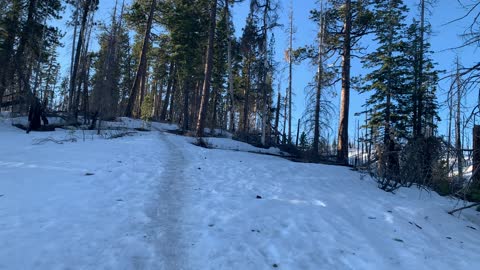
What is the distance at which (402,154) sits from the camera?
23.8 feet

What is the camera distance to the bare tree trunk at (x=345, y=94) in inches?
517

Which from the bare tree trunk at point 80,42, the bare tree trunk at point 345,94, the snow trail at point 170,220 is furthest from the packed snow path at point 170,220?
the bare tree trunk at point 80,42

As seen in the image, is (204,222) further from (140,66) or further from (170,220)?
(140,66)

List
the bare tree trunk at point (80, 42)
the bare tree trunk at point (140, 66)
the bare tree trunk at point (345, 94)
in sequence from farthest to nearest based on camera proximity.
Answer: the bare tree trunk at point (140, 66)
the bare tree trunk at point (80, 42)
the bare tree trunk at point (345, 94)

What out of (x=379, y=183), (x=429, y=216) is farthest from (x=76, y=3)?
(x=429, y=216)

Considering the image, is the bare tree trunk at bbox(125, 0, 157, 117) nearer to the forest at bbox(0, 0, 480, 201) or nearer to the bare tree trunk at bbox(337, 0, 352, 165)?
the forest at bbox(0, 0, 480, 201)

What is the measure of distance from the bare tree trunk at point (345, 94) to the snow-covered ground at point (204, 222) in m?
5.81

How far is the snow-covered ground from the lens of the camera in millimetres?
3203

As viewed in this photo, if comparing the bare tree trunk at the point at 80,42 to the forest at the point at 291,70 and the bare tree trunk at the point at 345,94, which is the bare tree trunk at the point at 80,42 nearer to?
the forest at the point at 291,70

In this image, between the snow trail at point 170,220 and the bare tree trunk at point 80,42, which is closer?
the snow trail at point 170,220

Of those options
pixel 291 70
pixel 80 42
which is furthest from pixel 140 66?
pixel 291 70

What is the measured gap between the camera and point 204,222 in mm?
4227

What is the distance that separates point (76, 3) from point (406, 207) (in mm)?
22888

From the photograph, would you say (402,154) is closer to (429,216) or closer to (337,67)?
(429,216)
